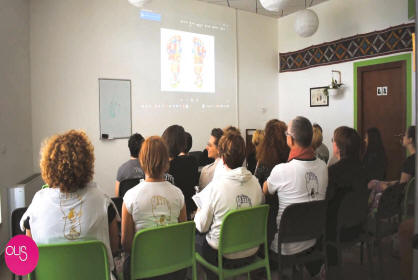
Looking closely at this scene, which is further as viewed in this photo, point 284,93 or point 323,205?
point 284,93

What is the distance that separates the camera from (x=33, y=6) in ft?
13.2

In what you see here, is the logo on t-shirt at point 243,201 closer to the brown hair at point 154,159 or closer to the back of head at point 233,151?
the back of head at point 233,151

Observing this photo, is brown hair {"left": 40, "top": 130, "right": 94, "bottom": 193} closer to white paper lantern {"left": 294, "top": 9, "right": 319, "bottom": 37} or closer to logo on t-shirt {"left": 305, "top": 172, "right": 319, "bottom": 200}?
logo on t-shirt {"left": 305, "top": 172, "right": 319, "bottom": 200}

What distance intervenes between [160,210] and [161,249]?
212 millimetres

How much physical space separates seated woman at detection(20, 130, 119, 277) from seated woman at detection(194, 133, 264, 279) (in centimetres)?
61

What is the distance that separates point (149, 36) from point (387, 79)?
3.59 meters

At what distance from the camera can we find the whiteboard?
4.51m

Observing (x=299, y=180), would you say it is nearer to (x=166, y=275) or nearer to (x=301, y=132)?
(x=301, y=132)

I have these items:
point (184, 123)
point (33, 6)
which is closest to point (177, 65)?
point (184, 123)

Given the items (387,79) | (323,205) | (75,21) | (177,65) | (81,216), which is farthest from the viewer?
(177,65)

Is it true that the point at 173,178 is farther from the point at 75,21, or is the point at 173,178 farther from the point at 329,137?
the point at 329,137

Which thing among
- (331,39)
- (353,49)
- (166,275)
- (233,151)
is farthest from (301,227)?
(331,39)

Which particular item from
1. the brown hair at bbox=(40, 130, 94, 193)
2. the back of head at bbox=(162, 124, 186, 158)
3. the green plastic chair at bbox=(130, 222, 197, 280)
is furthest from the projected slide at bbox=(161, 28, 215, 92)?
the green plastic chair at bbox=(130, 222, 197, 280)

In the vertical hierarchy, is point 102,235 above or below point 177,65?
below
